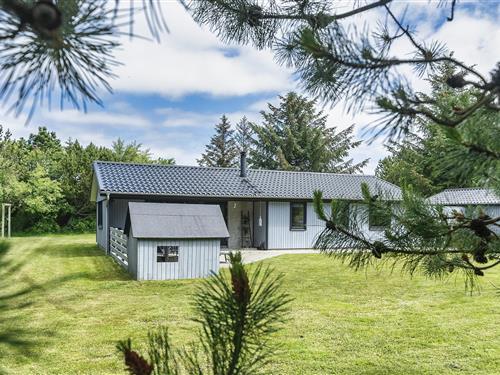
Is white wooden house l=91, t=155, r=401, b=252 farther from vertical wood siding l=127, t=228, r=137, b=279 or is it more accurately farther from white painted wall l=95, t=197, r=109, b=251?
vertical wood siding l=127, t=228, r=137, b=279

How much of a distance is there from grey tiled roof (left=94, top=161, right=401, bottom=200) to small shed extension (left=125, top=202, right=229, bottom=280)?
4.11 meters

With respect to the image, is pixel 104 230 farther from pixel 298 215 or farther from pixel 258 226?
pixel 298 215

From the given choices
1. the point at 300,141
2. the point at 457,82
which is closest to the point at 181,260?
the point at 457,82

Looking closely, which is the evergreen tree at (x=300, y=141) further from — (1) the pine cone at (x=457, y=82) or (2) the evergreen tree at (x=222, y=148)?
(1) the pine cone at (x=457, y=82)

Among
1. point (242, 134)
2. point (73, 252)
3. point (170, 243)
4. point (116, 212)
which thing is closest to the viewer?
point (170, 243)

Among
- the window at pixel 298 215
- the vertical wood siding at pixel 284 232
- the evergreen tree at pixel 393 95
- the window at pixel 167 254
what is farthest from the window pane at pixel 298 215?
the evergreen tree at pixel 393 95

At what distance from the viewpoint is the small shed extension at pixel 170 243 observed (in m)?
9.16

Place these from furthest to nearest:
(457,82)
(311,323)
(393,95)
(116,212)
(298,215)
Answer: (298,215), (116,212), (311,323), (457,82), (393,95)

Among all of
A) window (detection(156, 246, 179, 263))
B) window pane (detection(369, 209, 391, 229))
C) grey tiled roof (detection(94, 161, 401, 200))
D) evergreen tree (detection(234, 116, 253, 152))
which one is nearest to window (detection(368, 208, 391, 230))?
window pane (detection(369, 209, 391, 229))

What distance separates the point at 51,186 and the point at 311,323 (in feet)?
62.7

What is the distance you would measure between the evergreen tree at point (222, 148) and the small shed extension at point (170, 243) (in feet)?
96.9

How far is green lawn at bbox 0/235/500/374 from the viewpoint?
165 inches

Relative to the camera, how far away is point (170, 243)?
368 inches

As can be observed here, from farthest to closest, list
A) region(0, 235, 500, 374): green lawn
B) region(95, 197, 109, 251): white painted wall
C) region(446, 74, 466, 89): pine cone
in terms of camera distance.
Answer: region(95, 197, 109, 251): white painted wall → region(0, 235, 500, 374): green lawn → region(446, 74, 466, 89): pine cone
